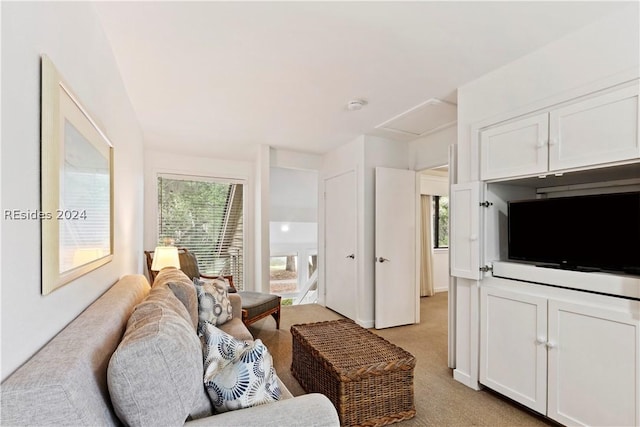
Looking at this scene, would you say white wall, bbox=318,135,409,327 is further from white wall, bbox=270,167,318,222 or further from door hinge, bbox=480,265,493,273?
white wall, bbox=270,167,318,222

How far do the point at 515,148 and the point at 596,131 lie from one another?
45cm

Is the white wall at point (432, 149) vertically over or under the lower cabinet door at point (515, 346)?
over

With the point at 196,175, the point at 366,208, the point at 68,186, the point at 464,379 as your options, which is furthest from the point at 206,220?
the point at 464,379

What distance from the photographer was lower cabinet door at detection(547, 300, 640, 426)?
161 centimetres

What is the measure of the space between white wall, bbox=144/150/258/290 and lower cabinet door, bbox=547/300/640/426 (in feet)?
11.2

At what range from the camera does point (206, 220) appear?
512 cm

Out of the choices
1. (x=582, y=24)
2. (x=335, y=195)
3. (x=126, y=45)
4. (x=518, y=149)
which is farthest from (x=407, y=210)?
(x=126, y=45)

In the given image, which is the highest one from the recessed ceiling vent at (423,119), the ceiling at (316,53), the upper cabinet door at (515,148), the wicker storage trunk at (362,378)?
the ceiling at (316,53)

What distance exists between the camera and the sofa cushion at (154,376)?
2.94 ft

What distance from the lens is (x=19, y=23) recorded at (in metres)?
0.87

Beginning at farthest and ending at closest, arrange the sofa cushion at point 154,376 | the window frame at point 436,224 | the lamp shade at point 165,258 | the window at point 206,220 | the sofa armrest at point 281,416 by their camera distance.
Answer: the window frame at point 436,224 → the window at point 206,220 → the lamp shade at point 165,258 → the sofa armrest at point 281,416 → the sofa cushion at point 154,376

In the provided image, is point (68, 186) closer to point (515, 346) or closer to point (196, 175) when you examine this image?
point (515, 346)

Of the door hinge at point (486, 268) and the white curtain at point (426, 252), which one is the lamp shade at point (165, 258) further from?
the white curtain at point (426, 252)

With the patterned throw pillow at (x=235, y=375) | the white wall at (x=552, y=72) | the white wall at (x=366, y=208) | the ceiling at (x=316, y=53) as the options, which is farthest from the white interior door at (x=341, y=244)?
the patterned throw pillow at (x=235, y=375)
